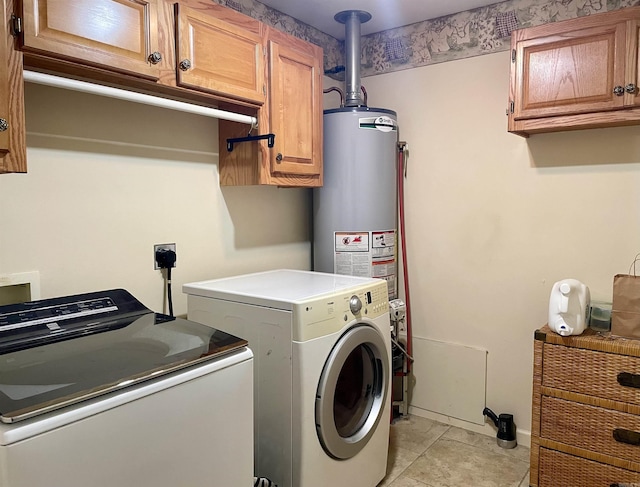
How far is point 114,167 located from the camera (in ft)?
6.37

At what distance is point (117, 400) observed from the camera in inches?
43.4

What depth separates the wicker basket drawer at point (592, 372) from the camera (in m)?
2.03

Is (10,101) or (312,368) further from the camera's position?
(312,368)

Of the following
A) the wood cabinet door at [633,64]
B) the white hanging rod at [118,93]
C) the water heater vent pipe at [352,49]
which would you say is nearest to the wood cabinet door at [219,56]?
the white hanging rod at [118,93]

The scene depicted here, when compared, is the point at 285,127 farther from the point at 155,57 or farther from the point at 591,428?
the point at 591,428

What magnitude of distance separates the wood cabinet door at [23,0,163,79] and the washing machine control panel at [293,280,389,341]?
3.26 feet

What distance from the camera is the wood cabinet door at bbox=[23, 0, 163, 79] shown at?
1394 mm

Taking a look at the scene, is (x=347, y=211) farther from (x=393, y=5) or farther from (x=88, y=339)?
(x=88, y=339)

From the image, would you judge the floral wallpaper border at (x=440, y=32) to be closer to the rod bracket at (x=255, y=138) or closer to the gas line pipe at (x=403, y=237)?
the gas line pipe at (x=403, y=237)

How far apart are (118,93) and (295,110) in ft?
2.99

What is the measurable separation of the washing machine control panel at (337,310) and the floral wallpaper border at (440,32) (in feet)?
4.94

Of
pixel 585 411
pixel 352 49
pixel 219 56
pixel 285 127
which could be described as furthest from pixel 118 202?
pixel 585 411

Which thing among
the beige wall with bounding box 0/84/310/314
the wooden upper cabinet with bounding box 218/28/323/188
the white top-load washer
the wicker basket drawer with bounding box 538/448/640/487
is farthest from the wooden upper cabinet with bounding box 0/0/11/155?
the wicker basket drawer with bounding box 538/448/640/487

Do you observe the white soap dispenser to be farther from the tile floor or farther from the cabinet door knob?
the cabinet door knob
